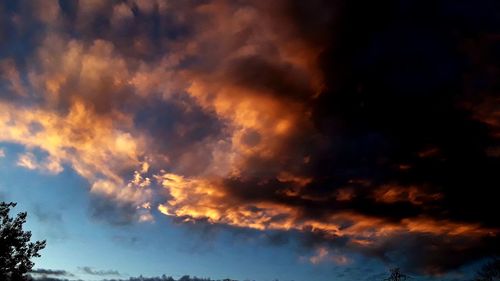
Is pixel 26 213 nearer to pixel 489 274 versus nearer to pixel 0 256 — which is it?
pixel 0 256

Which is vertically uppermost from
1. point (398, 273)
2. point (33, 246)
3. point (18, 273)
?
point (398, 273)

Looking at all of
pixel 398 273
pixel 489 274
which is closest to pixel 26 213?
pixel 398 273

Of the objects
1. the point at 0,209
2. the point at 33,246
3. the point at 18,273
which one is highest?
the point at 0,209

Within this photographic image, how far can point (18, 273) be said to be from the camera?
38.9 meters

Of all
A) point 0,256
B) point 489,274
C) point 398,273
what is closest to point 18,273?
point 0,256

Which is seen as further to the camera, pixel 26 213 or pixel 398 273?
pixel 398 273

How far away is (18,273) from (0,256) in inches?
92.0

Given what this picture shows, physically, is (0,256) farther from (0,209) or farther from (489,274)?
(489,274)

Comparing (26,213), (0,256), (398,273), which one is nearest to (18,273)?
(0,256)

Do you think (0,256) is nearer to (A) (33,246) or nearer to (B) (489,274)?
(A) (33,246)

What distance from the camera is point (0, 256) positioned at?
1513 inches

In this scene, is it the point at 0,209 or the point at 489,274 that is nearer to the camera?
the point at 0,209

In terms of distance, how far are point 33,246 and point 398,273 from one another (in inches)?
3088

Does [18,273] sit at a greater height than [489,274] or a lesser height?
lesser
